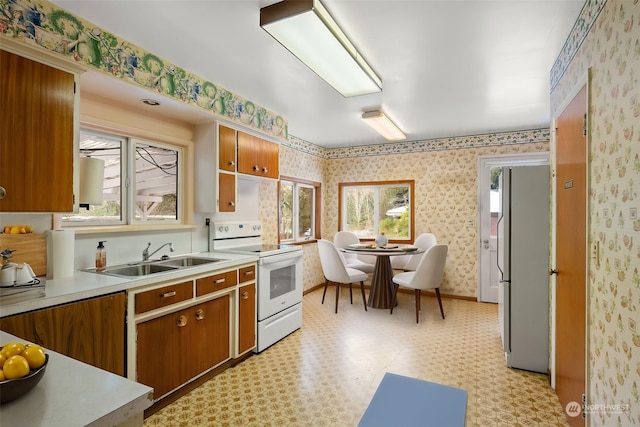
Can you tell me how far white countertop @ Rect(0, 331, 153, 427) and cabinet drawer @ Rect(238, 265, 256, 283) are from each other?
1.85 metres

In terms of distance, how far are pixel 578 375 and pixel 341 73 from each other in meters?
2.39

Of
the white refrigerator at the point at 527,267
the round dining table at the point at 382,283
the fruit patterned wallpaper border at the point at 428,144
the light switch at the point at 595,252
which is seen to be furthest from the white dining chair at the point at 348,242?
the light switch at the point at 595,252

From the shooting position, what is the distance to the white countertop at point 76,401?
715 millimetres

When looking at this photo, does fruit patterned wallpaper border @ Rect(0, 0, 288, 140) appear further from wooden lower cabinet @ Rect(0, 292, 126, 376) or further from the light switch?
the light switch

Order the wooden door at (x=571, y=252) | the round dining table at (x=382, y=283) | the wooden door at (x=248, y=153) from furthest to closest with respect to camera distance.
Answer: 1. the round dining table at (x=382, y=283)
2. the wooden door at (x=248, y=153)
3. the wooden door at (x=571, y=252)

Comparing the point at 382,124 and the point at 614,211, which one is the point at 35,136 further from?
the point at 382,124

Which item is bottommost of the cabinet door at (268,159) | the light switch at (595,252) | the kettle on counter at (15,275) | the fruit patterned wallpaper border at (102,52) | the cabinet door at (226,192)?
the kettle on counter at (15,275)

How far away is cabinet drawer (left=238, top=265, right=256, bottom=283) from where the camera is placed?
9.15ft

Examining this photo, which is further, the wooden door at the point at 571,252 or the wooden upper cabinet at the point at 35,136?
the wooden door at the point at 571,252

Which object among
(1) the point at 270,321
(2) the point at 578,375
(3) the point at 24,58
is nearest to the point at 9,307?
(3) the point at 24,58

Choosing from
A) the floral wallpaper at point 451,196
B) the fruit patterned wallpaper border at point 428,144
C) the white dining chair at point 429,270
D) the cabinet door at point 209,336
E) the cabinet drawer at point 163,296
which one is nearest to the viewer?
the cabinet drawer at point 163,296

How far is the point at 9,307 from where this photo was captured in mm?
1406

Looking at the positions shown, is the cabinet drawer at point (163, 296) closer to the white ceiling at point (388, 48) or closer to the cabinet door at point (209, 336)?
the cabinet door at point (209, 336)

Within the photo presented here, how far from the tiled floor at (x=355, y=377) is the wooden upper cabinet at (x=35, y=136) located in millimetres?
1447
